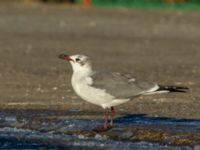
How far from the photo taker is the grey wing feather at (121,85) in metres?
12.9

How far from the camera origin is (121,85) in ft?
42.7

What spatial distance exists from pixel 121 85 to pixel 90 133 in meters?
0.75

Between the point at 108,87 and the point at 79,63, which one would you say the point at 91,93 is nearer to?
the point at 108,87

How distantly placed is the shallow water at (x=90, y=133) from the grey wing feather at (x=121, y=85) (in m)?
0.50

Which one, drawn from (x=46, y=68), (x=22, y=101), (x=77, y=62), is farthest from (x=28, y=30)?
(x=77, y=62)

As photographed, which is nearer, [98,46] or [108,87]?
[108,87]

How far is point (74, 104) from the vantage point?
1576 cm

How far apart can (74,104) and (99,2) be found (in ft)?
87.6

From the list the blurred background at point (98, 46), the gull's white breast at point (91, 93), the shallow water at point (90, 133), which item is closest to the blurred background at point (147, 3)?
the blurred background at point (98, 46)

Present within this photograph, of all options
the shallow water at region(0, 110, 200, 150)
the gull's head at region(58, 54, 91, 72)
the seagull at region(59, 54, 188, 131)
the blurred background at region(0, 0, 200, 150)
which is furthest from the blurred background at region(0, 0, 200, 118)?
the gull's head at region(58, 54, 91, 72)

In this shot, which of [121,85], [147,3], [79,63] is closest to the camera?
[121,85]

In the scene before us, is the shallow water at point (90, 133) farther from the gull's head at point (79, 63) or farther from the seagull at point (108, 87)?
the gull's head at point (79, 63)

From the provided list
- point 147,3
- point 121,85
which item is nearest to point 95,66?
point 121,85

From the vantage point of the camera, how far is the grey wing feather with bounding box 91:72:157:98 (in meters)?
12.9
